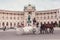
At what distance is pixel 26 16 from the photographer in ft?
327

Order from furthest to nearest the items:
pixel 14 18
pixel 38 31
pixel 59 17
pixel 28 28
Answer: pixel 14 18 → pixel 59 17 → pixel 38 31 → pixel 28 28

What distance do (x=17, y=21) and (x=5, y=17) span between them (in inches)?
303

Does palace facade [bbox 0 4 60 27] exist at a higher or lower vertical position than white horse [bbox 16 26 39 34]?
lower

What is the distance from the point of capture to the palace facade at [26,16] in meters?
97.7

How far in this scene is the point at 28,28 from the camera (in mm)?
27312

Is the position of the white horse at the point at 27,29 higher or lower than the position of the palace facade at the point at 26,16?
higher

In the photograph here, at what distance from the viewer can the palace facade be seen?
97.7 meters

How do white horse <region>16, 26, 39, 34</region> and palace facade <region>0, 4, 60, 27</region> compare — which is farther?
palace facade <region>0, 4, 60, 27</region>

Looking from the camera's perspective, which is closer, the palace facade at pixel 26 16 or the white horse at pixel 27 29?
the white horse at pixel 27 29

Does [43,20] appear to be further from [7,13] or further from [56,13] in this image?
[7,13]

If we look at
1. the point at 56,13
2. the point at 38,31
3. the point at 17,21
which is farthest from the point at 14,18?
→ the point at 38,31

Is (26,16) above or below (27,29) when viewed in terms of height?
below

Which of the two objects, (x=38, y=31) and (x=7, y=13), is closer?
(x=38, y=31)

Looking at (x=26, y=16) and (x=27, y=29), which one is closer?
(x=27, y=29)
